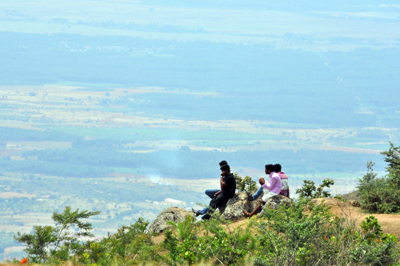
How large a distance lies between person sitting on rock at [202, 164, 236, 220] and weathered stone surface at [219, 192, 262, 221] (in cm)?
23

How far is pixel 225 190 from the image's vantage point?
16438 mm

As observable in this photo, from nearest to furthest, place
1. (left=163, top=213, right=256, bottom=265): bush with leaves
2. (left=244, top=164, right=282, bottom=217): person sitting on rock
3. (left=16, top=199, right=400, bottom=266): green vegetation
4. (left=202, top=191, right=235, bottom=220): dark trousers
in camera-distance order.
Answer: (left=16, top=199, right=400, bottom=266): green vegetation < (left=163, top=213, right=256, bottom=265): bush with leaves < (left=244, top=164, right=282, bottom=217): person sitting on rock < (left=202, top=191, right=235, bottom=220): dark trousers

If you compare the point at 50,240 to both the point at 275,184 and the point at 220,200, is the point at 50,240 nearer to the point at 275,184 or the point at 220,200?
the point at 220,200

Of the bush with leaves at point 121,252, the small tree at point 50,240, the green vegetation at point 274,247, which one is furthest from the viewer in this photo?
the small tree at point 50,240

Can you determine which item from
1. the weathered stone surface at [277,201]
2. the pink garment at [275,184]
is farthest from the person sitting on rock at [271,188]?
the weathered stone surface at [277,201]

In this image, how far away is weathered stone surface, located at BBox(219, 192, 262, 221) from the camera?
639 inches

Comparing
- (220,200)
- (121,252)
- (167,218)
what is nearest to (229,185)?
(220,200)

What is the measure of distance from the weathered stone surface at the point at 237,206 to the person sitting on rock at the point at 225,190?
0.23 m

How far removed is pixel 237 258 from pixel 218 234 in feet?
2.70

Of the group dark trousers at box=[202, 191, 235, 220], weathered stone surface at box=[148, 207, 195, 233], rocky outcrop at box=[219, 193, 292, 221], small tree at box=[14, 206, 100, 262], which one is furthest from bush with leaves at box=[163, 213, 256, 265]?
weathered stone surface at box=[148, 207, 195, 233]

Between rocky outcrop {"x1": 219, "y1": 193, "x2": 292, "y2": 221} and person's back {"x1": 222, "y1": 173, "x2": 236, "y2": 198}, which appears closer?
rocky outcrop {"x1": 219, "y1": 193, "x2": 292, "y2": 221}

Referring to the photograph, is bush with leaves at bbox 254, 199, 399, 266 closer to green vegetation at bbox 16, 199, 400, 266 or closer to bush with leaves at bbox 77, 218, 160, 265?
green vegetation at bbox 16, 199, 400, 266

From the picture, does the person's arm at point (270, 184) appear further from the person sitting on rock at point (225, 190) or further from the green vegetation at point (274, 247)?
the green vegetation at point (274, 247)

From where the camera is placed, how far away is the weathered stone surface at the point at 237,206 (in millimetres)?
16219
